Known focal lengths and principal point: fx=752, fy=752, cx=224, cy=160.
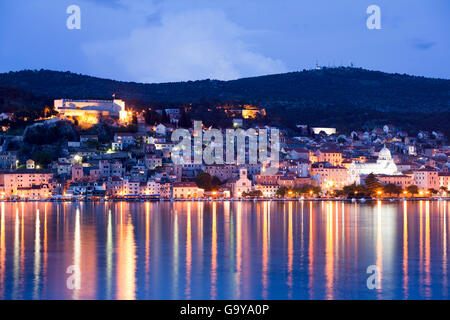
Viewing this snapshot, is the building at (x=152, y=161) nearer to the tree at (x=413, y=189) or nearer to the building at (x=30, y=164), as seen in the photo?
the building at (x=30, y=164)

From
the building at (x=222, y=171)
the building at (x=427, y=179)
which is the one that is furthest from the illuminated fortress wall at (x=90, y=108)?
the building at (x=427, y=179)

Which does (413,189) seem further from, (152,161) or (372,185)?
(152,161)

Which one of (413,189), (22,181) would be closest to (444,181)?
(413,189)

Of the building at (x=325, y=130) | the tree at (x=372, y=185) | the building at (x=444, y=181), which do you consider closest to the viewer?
the tree at (x=372, y=185)

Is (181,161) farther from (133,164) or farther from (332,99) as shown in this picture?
(332,99)

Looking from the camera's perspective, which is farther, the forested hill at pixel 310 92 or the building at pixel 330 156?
the forested hill at pixel 310 92

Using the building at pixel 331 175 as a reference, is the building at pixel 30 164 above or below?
above
